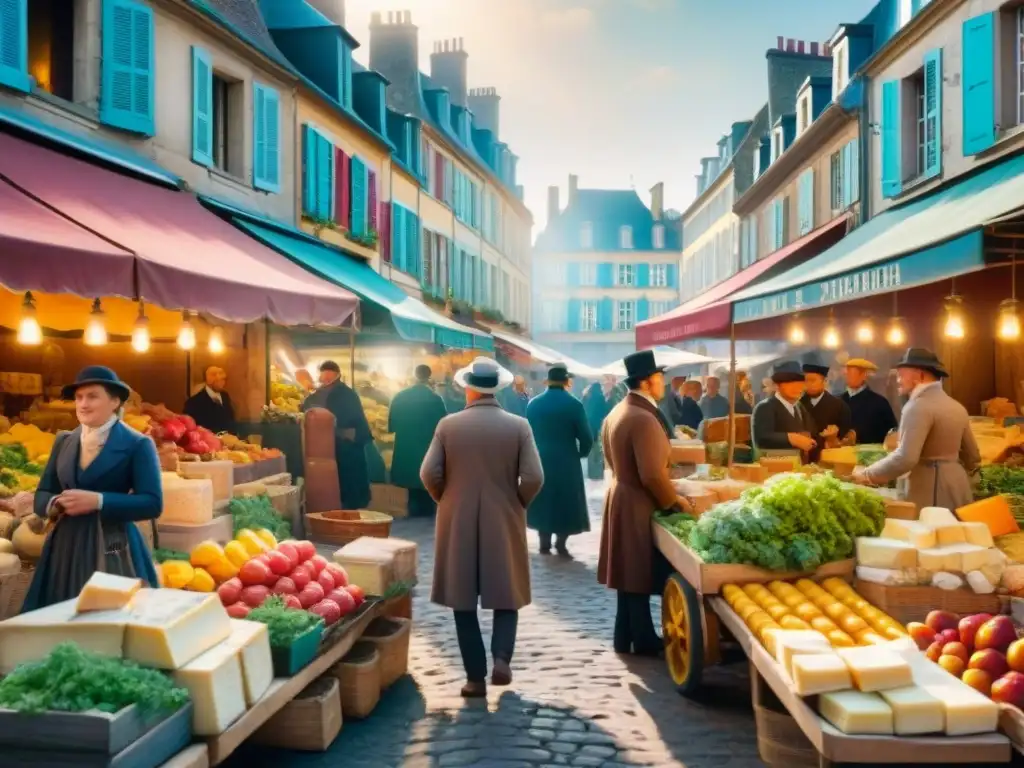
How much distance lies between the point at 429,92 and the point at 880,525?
2502 cm

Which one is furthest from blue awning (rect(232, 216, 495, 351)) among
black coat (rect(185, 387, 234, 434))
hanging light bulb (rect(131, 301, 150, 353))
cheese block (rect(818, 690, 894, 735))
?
cheese block (rect(818, 690, 894, 735))

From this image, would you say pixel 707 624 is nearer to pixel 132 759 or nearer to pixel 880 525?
pixel 880 525

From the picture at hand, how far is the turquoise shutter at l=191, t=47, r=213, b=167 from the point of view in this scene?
12023 millimetres

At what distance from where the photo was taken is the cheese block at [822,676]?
3688 millimetres

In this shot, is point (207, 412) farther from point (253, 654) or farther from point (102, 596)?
point (102, 596)

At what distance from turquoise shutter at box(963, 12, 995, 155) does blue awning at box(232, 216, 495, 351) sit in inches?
279

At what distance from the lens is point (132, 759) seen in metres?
3.33

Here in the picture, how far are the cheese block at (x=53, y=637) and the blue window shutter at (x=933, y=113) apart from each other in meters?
12.4

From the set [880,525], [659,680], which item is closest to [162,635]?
[659,680]

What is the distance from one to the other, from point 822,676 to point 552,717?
7.07 ft

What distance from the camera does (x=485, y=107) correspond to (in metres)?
37.9

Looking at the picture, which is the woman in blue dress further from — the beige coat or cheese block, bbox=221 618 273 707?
the beige coat

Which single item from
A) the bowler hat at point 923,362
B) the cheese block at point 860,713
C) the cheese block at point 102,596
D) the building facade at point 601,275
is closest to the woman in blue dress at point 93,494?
the cheese block at point 102,596

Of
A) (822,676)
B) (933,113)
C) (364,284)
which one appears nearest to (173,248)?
(822,676)
